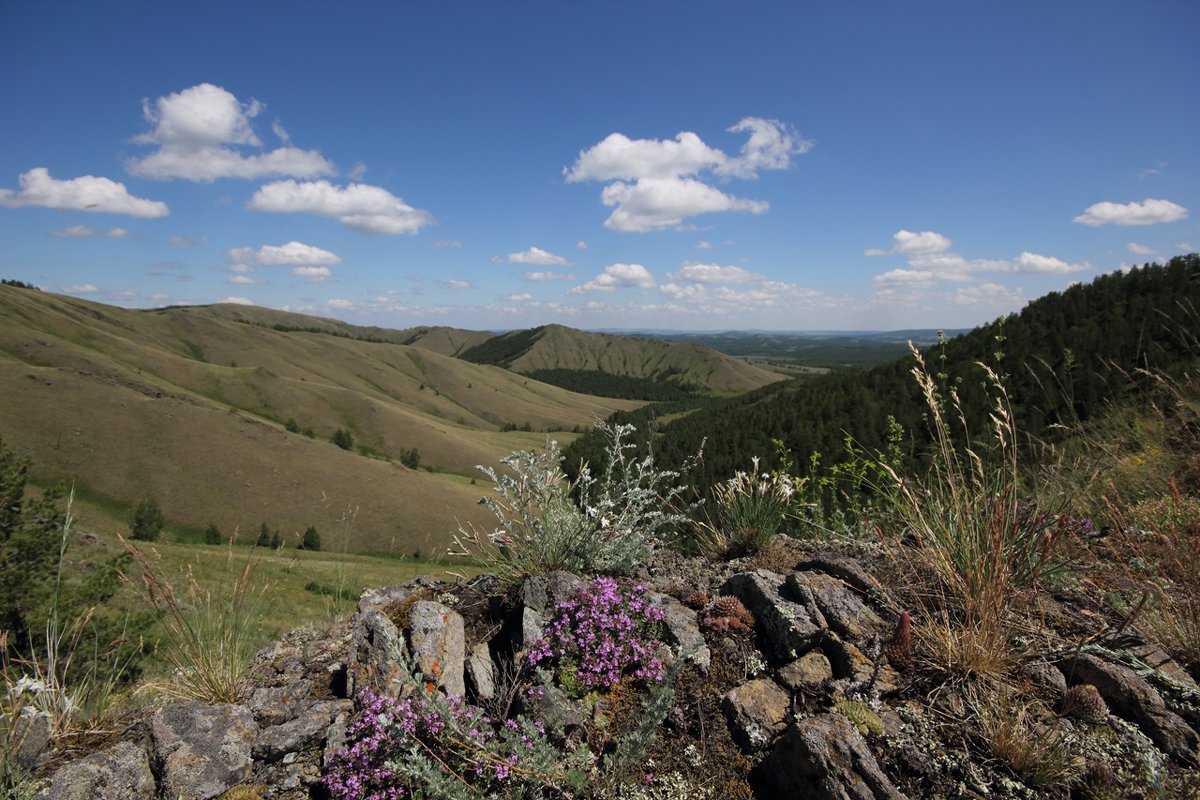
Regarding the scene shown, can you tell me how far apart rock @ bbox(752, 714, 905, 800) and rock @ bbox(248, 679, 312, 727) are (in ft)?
9.19

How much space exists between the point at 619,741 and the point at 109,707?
3.38m

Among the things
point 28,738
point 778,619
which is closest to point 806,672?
point 778,619

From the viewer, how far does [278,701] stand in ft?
11.1

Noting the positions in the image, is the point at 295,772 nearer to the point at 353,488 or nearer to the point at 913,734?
the point at 913,734

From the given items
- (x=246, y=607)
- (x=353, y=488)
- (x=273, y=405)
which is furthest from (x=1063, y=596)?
(x=273, y=405)

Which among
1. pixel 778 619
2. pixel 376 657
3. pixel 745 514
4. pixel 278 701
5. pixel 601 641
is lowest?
pixel 278 701

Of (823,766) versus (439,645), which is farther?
(439,645)

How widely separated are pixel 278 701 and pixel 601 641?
2104 mm

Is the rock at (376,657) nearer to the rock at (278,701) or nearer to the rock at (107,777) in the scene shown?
the rock at (278,701)

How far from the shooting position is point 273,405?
407ft

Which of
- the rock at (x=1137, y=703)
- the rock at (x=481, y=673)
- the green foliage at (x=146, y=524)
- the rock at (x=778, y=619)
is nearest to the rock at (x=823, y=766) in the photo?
the rock at (x=778, y=619)

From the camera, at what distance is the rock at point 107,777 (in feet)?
8.48

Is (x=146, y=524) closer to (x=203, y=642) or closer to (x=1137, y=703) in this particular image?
(x=203, y=642)

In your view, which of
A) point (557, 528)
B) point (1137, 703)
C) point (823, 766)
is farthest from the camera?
point (557, 528)
